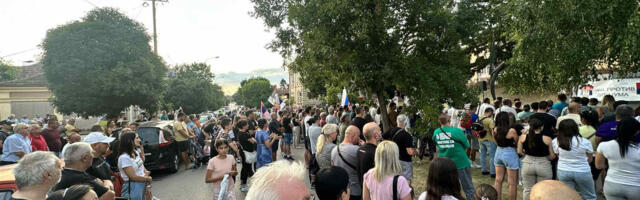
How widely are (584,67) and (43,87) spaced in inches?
1786

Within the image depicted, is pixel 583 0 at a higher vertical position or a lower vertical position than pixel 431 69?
higher

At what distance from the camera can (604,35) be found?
910 centimetres

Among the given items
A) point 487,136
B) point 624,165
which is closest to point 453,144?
point 624,165

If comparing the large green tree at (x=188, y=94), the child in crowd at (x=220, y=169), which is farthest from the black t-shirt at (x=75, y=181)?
the large green tree at (x=188, y=94)

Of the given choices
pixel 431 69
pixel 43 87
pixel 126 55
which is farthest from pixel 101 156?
pixel 43 87

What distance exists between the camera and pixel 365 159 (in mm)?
4902

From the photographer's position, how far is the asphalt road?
8859 mm

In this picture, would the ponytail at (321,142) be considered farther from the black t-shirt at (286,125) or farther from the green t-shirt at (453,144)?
the black t-shirt at (286,125)

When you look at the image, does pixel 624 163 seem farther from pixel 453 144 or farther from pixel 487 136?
pixel 487 136

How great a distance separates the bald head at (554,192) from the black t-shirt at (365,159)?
257 centimetres

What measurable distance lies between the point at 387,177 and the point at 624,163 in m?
2.62

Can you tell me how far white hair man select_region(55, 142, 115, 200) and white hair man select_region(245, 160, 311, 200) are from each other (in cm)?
248

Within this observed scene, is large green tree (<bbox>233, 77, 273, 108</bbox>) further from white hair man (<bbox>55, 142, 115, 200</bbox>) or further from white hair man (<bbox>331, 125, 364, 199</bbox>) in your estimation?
white hair man (<bbox>55, 142, 115, 200</bbox>)

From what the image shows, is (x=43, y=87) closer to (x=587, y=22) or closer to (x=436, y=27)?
Answer: (x=436, y=27)
